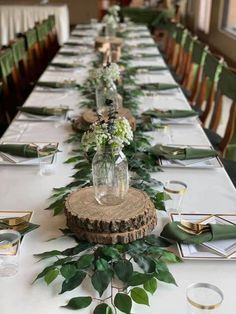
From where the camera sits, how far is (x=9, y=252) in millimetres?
1141

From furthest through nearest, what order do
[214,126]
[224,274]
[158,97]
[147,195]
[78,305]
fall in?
1. [214,126]
2. [158,97]
3. [147,195]
4. [224,274]
5. [78,305]

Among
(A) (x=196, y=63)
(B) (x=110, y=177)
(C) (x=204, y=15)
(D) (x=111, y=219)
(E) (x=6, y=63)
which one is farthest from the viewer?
(C) (x=204, y=15)

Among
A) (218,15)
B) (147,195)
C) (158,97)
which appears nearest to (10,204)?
(147,195)

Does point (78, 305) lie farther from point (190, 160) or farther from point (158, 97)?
→ point (158, 97)

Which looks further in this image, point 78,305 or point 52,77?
point 52,77

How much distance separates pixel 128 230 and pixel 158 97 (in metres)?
1.64

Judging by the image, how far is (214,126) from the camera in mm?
2961

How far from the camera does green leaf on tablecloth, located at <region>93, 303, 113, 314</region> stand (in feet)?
3.16

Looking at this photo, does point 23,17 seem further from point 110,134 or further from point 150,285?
point 150,285

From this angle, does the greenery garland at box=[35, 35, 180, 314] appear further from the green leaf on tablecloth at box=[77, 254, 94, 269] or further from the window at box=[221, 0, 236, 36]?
the window at box=[221, 0, 236, 36]

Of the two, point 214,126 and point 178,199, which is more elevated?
point 178,199

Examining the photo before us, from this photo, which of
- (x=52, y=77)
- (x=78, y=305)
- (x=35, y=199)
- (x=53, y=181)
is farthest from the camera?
(x=52, y=77)

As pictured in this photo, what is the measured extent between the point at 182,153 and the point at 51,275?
0.86 metres

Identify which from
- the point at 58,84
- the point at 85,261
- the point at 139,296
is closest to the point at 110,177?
the point at 85,261
